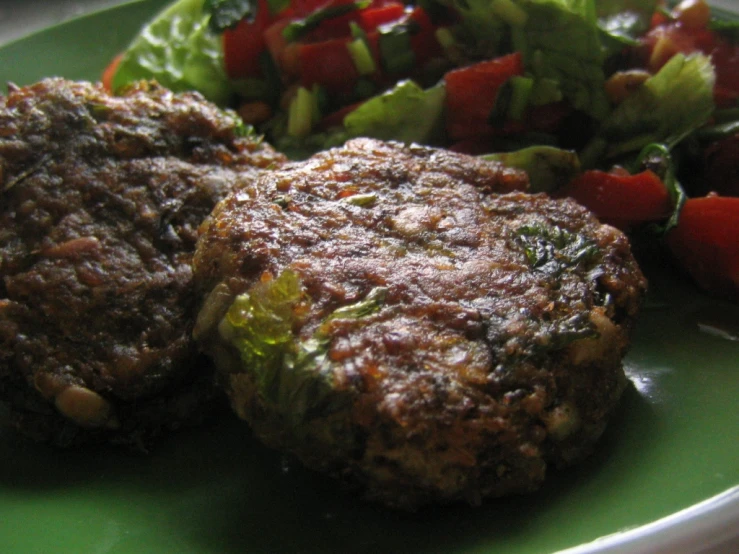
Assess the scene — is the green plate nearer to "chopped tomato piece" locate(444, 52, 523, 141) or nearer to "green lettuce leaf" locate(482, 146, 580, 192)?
"green lettuce leaf" locate(482, 146, 580, 192)

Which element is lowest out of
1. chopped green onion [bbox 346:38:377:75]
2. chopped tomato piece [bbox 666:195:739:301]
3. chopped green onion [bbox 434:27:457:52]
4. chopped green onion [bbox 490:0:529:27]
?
chopped tomato piece [bbox 666:195:739:301]

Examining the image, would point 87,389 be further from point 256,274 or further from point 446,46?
point 446,46

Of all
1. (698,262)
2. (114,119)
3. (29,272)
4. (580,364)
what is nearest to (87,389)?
(29,272)

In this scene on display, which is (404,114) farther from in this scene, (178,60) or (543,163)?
(178,60)

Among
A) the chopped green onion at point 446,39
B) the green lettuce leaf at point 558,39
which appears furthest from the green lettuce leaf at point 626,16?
the chopped green onion at point 446,39

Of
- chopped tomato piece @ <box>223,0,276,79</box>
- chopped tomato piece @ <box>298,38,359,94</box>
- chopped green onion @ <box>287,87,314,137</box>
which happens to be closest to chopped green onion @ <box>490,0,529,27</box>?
chopped tomato piece @ <box>298,38,359,94</box>

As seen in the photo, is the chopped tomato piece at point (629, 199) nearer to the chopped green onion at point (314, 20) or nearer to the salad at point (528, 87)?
the salad at point (528, 87)
